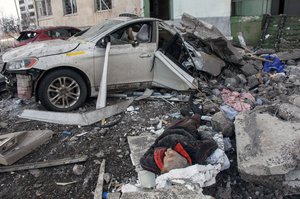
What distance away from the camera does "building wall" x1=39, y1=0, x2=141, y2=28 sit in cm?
1395

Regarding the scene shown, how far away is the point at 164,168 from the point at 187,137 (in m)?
0.52

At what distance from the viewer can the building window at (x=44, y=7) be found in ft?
65.4

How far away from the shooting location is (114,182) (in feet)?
10.2

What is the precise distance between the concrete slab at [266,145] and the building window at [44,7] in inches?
772

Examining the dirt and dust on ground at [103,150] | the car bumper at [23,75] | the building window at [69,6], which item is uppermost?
the building window at [69,6]

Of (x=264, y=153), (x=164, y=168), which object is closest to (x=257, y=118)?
(x=264, y=153)

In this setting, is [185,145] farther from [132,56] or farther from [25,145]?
[132,56]

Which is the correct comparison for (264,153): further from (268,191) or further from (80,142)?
(80,142)

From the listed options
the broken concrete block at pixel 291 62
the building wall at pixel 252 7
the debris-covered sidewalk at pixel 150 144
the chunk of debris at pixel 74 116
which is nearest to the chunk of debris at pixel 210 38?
the debris-covered sidewalk at pixel 150 144

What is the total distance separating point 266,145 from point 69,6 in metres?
17.7

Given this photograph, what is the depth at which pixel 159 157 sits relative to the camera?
297 centimetres

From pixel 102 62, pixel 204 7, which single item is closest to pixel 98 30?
pixel 102 62

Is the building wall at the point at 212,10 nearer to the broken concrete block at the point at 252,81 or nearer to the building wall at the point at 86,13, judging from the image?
the building wall at the point at 86,13

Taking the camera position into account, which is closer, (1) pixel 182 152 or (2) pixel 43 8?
(1) pixel 182 152
